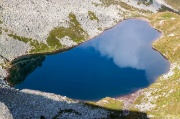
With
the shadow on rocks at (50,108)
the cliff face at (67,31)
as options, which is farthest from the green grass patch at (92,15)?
the shadow on rocks at (50,108)

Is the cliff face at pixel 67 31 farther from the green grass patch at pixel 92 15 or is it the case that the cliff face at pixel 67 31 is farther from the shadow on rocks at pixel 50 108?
the shadow on rocks at pixel 50 108

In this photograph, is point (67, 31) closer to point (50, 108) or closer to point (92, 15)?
point (92, 15)

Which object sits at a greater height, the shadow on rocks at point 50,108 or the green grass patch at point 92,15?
the green grass patch at point 92,15

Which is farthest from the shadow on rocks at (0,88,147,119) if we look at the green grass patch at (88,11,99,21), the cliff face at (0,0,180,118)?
the green grass patch at (88,11,99,21)

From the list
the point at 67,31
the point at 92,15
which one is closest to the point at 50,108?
the point at 67,31

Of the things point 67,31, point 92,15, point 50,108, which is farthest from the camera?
point 92,15

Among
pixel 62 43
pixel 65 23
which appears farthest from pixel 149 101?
pixel 65 23
